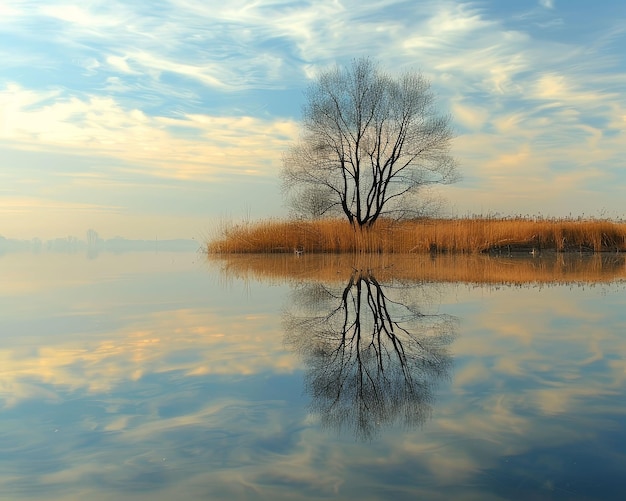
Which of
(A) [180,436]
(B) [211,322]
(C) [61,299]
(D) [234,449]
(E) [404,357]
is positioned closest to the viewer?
(D) [234,449]

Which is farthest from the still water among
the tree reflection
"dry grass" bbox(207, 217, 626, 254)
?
"dry grass" bbox(207, 217, 626, 254)

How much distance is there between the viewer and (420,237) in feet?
65.3

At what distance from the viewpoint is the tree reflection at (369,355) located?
280 cm

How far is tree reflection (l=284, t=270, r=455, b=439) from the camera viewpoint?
2.80 metres

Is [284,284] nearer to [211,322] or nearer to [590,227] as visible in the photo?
[211,322]

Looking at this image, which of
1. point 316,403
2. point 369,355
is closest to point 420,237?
point 369,355

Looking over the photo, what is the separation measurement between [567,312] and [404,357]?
272 centimetres

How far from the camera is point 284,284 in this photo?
888cm

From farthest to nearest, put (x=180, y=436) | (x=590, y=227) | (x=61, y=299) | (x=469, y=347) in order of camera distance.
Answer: (x=590, y=227) → (x=61, y=299) → (x=469, y=347) → (x=180, y=436)

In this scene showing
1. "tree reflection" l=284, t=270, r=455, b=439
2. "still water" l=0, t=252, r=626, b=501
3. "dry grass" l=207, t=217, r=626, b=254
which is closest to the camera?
"still water" l=0, t=252, r=626, b=501

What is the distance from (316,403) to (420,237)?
683 inches

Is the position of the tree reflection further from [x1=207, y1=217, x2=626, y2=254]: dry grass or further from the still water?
[x1=207, y1=217, x2=626, y2=254]: dry grass

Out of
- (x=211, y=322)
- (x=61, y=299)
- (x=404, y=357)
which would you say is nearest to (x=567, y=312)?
(x=404, y=357)

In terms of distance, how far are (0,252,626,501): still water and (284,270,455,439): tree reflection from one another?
0.02m
